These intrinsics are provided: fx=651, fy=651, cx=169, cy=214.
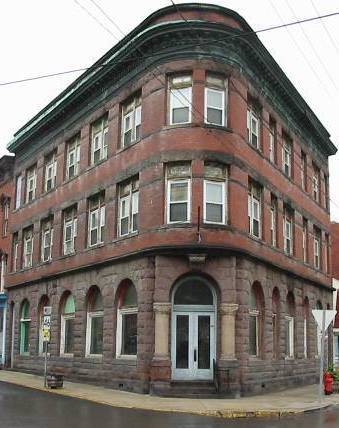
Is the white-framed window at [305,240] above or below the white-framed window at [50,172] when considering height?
below

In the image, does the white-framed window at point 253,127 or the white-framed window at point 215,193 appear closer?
the white-framed window at point 215,193

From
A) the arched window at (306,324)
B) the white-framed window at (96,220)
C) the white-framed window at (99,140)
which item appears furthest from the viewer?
the arched window at (306,324)

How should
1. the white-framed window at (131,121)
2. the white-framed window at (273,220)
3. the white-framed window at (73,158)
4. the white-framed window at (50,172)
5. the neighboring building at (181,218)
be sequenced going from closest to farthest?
the neighboring building at (181,218) → the white-framed window at (131,121) → the white-framed window at (273,220) → the white-framed window at (73,158) → the white-framed window at (50,172)

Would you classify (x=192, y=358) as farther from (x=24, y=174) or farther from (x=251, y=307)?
(x=24, y=174)

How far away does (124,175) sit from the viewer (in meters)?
26.7

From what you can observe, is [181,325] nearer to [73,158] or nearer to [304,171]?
[73,158]

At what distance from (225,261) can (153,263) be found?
2619 millimetres

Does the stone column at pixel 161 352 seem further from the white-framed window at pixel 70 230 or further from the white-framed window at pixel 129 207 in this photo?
the white-framed window at pixel 70 230

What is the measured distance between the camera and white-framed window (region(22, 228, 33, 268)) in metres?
37.1

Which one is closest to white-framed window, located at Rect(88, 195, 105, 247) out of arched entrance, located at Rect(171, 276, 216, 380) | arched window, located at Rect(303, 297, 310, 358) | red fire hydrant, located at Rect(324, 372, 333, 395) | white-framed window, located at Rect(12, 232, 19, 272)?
arched entrance, located at Rect(171, 276, 216, 380)

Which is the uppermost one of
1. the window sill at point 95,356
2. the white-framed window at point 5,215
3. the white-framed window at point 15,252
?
the white-framed window at point 5,215

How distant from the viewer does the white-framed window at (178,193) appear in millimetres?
23875

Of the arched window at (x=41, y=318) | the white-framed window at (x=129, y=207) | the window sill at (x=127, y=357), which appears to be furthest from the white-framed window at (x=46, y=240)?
the window sill at (x=127, y=357)

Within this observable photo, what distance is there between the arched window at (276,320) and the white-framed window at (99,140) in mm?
9742
